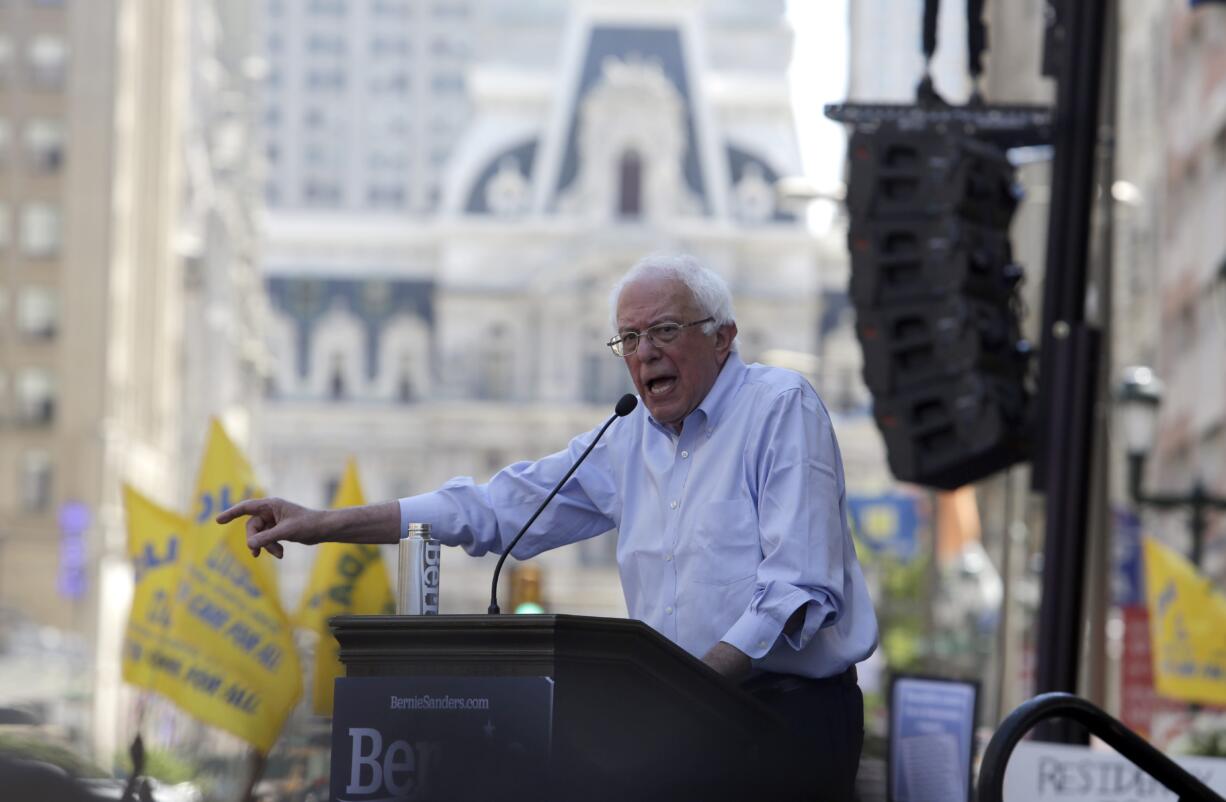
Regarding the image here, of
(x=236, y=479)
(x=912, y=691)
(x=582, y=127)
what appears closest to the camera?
(x=912, y=691)

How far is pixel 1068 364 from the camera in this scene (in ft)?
28.7

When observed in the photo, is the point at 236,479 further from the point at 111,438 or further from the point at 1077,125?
the point at 111,438

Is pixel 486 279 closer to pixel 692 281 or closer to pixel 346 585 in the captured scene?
pixel 346 585

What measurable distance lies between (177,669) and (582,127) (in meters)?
93.0

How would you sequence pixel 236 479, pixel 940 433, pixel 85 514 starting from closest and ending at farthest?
1. pixel 940 433
2. pixel 236 479
3. pixel 85 514

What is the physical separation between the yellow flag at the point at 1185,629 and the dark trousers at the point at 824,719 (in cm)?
1044

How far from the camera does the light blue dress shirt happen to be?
15.4 ft

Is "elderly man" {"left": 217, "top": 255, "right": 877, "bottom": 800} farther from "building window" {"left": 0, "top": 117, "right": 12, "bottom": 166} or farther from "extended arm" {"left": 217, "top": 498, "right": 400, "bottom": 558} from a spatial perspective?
"building window" {"left": 0, "top": 117, "right": 12, "bottom": 166}

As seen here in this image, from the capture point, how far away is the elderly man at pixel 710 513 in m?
4.69

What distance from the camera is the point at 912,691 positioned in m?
7.17

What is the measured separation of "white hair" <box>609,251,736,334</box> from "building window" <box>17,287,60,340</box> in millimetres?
64491

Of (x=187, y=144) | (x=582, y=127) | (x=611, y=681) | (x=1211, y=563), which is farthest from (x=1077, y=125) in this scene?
(x=582, y=127)

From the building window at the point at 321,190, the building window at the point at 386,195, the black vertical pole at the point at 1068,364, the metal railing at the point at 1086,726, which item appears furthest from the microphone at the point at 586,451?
the building window at the point at 321,190

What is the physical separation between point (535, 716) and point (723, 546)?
0.86 meters
